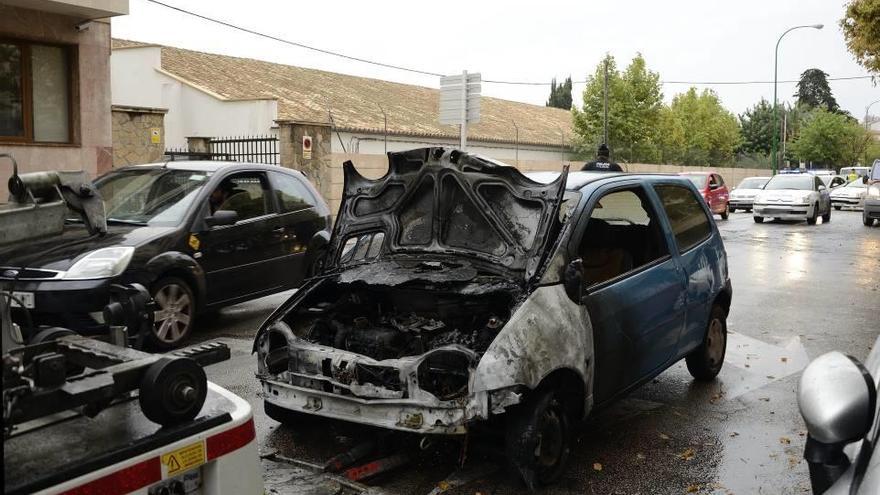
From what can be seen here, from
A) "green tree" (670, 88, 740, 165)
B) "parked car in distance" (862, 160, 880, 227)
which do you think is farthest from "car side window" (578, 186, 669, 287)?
"green tree" (670, 88, 740, 165)

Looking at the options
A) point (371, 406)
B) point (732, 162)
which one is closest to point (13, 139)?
point (371, 406)

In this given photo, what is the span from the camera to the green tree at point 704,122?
194 ft

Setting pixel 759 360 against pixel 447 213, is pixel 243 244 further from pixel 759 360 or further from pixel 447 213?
pixel 759 360

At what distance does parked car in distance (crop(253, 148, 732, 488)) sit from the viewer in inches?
162

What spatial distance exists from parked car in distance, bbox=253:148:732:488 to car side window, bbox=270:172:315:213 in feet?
11.7

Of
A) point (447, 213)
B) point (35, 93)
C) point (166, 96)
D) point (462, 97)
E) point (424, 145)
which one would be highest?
point (166, 96)

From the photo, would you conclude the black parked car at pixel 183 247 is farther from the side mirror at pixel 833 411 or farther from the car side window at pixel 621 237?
the side mirror at pixel 833 411

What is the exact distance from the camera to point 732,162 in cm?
5309

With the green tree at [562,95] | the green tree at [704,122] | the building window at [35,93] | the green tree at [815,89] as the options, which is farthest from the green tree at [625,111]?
the green tree at [815,89]

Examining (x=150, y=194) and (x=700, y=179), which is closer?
(x=150, y=194)

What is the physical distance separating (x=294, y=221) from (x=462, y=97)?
9.62 metres

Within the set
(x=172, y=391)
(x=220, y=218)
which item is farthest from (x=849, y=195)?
(x=172, y=391)

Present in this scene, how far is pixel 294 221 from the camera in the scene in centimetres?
897

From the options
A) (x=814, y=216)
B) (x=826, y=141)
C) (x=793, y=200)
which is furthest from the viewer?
(x=826, y=141)
